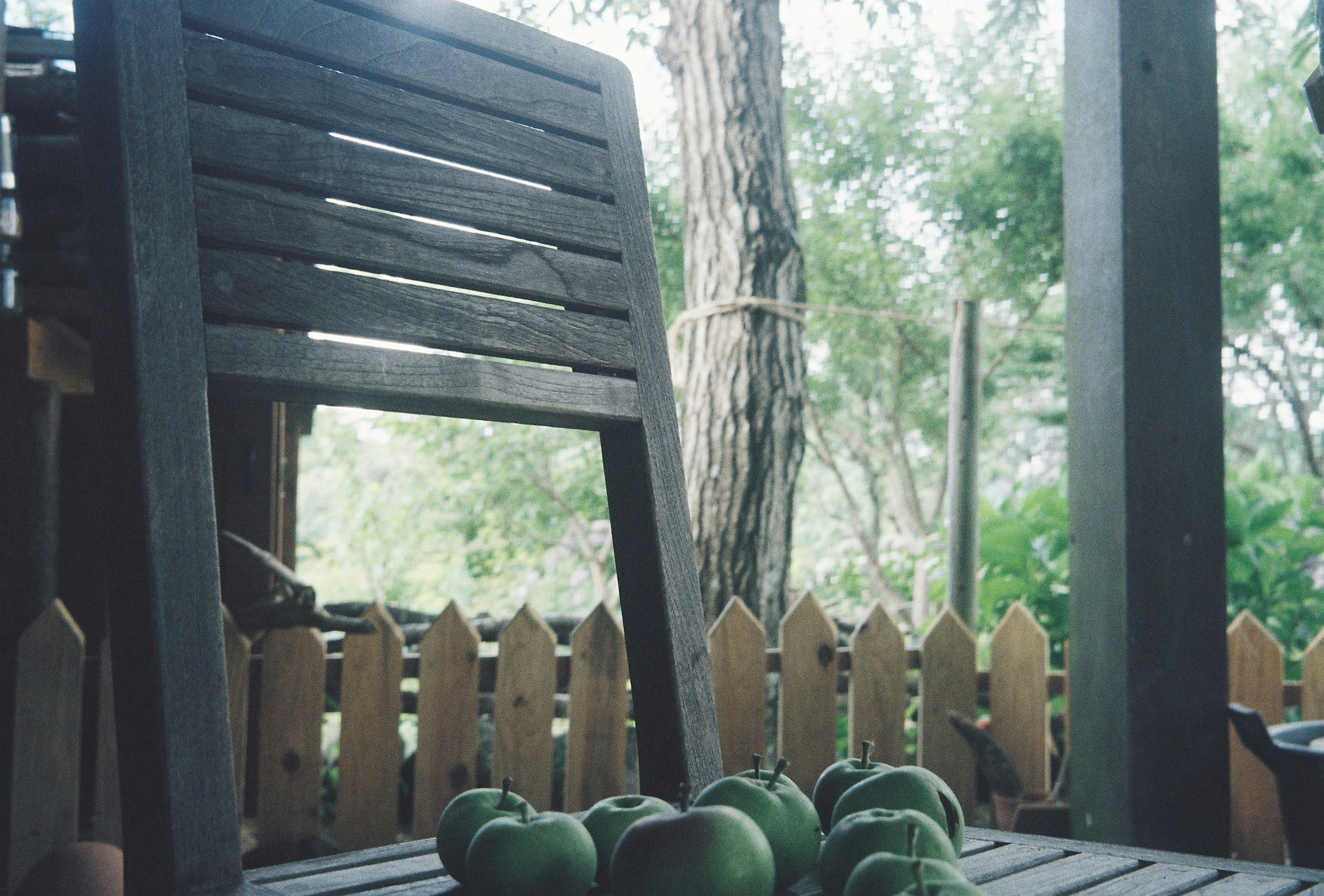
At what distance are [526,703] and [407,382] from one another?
1.90 metres

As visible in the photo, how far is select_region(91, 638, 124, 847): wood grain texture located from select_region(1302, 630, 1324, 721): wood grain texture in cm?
292

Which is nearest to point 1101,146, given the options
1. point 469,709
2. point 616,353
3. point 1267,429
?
point 616,353

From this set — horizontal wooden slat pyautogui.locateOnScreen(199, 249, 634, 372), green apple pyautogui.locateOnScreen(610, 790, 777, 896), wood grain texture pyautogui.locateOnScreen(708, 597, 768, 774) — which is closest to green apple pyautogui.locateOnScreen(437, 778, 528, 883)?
green apple pyautogui.locateOnScreen(610, 790, 777, 896)

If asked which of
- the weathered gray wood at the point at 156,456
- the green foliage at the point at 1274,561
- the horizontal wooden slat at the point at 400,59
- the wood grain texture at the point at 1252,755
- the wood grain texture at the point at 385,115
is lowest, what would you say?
the wood grain texture at the point at 1252,755

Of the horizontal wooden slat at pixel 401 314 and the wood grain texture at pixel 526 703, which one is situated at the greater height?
the horizontal wooden slat at pixel 401 314

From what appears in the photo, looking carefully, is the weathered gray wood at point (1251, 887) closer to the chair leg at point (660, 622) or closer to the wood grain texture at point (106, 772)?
the chair leg at point (660, 622)

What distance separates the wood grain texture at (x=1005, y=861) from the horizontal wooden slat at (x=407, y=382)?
468 mm

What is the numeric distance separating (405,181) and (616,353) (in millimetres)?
242

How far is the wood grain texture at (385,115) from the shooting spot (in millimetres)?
801

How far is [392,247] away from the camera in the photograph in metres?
0.87

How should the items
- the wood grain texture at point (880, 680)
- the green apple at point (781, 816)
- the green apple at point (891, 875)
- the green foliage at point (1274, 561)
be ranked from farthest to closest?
the green foliage at point (1274, 561), the wood grain texture at point (880, 680), the green apple at point (781, 816), the green apple at point (891, 875)

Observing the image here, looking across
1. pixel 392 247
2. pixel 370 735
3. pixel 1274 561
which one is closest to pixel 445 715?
pixel 370 735

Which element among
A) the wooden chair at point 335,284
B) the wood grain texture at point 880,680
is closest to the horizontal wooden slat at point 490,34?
the wooden chair at point 335,284

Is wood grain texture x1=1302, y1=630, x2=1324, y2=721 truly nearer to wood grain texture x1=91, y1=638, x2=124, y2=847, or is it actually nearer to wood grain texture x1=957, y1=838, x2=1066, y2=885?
wood grain texture x1=957, y1=838, x2=1066, y2=885
